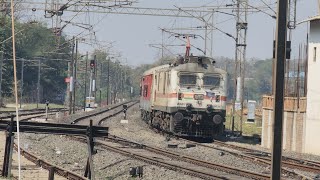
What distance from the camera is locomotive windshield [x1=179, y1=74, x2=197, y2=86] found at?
92.6ft

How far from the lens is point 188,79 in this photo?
1114 inches

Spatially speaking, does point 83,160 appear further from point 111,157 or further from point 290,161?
point 290,161

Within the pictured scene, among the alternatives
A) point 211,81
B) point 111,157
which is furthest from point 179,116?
point 111,157

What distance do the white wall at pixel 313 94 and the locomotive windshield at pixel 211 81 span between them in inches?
162

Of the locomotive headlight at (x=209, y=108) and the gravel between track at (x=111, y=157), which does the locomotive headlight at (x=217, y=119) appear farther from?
the gravel between track at (x=111, y=157)

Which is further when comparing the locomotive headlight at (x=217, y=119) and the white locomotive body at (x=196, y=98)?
the white locomotive body at (x=196, y=98)

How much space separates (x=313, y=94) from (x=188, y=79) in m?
5.66

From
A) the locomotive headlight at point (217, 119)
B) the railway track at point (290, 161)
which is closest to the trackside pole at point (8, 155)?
the railway track at point (290, 161)

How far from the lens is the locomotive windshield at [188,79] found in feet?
92.6

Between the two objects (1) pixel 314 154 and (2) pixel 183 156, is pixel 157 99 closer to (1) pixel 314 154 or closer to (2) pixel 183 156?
(1) pixel 314 154

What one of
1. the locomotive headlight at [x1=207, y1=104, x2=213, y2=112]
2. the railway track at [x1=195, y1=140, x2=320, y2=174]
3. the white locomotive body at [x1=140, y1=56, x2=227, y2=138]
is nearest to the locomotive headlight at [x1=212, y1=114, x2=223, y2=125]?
the white locomotive body at [x1=140, y1=56, x2=227, y2=138]

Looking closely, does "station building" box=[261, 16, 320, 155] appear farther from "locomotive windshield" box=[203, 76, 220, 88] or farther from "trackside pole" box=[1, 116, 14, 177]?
"trackside pole" box=[1, 116, 14, 177]

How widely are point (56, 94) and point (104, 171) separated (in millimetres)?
77120

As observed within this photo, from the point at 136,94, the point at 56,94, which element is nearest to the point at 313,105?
the point at 56,94
